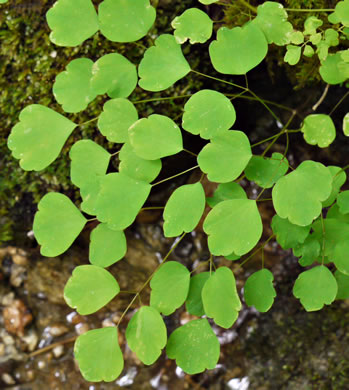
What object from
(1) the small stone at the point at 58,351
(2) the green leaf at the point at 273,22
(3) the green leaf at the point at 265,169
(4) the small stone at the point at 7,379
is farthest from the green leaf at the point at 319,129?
(4) the small stone at the point at 7,379

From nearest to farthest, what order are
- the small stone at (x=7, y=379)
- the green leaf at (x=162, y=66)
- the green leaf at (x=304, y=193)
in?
the green leaf at (x=304, y=193) → the green leaf at (x=162, y=66) → the small stone at (x=7, y=379)

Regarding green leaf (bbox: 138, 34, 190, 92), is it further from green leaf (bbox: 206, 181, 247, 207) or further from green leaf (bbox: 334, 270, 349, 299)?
green leaf (bbox: 334, 270, 349, 299)

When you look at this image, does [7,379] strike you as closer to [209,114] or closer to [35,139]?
[35,139]

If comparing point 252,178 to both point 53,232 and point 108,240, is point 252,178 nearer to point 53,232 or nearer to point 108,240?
point 108,240

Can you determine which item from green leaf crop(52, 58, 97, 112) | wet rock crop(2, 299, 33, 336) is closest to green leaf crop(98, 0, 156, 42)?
green leaf crop(52, 58, 97, 112)

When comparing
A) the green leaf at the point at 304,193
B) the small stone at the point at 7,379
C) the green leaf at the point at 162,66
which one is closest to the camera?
the green leaf at the point at 304,193

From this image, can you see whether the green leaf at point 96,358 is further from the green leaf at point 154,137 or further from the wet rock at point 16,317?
the wet rock at point 16,317

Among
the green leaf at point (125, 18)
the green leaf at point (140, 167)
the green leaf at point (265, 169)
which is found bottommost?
the green leaf at point (265, 169)

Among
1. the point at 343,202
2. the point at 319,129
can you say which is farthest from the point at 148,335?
the point at 319,129
